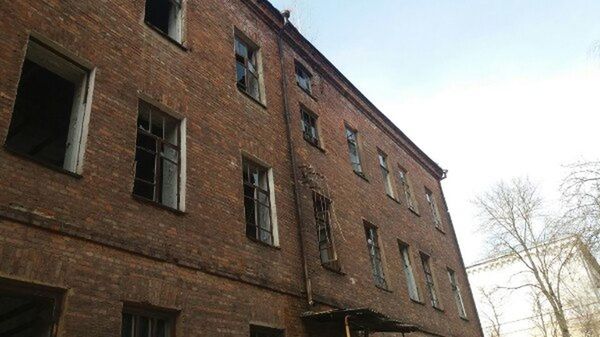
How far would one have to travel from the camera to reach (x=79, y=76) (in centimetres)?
671

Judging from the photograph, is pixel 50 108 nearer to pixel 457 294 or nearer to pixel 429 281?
pixel 429 281

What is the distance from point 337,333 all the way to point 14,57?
717 cm

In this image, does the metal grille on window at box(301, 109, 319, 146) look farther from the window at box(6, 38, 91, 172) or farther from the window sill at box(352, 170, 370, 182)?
the window at box(6, 38, 91, 172)

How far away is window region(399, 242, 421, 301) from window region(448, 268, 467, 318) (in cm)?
311

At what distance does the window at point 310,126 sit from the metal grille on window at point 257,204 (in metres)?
2.76

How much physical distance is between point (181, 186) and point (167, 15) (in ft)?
13.8

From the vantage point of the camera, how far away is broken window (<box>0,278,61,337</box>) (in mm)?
4867

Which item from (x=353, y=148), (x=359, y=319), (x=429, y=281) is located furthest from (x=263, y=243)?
(x=429, y=281)

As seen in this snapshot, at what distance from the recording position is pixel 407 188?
1669cm

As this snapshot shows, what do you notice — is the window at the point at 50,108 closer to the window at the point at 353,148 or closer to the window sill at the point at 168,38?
the window sill at the point at 168,38

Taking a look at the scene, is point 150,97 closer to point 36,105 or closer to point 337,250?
point 36,105

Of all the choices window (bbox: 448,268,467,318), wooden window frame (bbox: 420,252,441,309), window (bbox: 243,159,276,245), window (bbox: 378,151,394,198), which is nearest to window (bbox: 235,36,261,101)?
window (bbox: 243,159,276,245)

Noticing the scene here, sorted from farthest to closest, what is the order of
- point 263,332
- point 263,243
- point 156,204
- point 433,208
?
point 433,208
point 263,243
point 263,332
point 156,204

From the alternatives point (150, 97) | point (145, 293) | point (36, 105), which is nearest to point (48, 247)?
point (145, 293)
